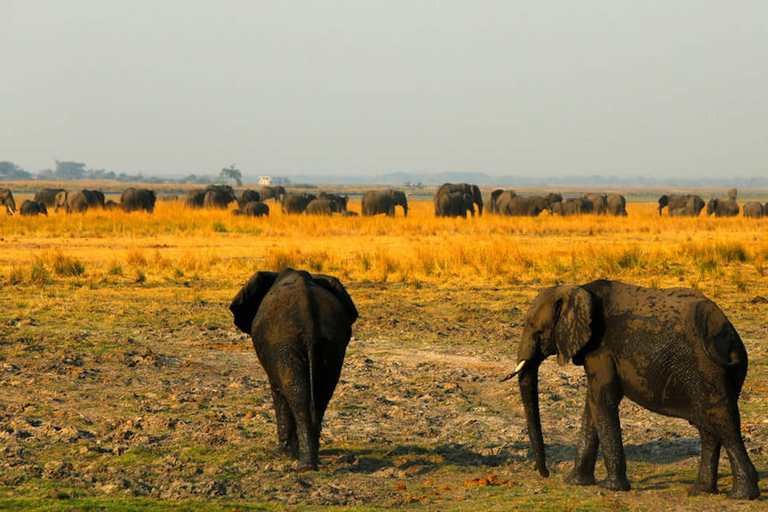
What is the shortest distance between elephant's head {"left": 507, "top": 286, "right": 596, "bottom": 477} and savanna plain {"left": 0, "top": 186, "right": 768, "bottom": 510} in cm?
55

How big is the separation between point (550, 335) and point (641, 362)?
664 mm

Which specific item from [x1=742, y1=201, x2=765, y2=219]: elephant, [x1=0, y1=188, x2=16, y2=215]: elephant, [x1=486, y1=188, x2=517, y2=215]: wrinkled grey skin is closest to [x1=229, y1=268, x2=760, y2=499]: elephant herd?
[x1=0, y1=188, x2=16, y2=215]: elephant

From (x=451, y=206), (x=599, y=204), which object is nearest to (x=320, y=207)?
(x=451, y=206)

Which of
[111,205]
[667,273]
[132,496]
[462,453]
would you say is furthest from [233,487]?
[111,205]

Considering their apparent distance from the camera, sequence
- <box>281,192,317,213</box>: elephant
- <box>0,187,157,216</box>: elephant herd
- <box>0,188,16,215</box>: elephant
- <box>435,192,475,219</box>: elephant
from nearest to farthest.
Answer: <box>0,187,157,216</box>: elephant herd
<box>435,192,475,219</box>: elephant
<box>0,188,16,215</box>: elephant
<box>281,192,317,213</box>: elephant

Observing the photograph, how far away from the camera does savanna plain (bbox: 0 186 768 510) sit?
6.38 m

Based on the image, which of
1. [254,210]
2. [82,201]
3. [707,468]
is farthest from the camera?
[82,201]

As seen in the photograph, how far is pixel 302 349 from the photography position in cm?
679

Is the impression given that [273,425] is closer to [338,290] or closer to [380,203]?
[338,290]

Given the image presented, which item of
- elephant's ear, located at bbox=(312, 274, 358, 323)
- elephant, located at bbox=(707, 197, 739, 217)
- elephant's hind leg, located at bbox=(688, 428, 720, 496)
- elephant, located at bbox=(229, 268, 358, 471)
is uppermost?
elephant's ear, located at bbox=(312, 274, 358, 323)

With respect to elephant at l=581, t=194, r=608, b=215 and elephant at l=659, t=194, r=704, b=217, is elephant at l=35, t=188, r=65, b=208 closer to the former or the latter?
elephant at l=581, t=194, r=608, b=215

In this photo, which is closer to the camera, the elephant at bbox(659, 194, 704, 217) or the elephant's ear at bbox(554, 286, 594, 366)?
the elephant's ear at bbox(554, 286, 594, 366)

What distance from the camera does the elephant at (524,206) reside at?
158 ft

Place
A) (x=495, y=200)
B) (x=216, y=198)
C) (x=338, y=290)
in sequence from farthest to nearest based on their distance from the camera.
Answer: (x=495, y=200), (x=216, y=198), (x=338, y=290)
